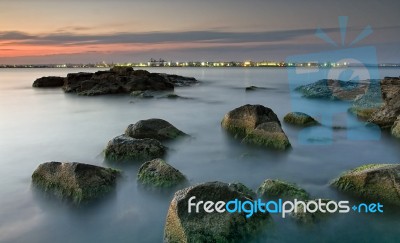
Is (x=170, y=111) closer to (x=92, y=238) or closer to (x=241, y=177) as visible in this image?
(x=241, y=177)

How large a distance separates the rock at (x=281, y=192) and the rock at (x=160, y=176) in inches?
82.3

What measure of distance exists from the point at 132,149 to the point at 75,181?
266 centimetres

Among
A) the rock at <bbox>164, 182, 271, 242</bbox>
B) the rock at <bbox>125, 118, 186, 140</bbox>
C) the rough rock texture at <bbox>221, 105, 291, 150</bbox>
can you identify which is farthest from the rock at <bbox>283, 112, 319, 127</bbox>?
the rock at <bbox>164, 182, 271, 242</bbox>

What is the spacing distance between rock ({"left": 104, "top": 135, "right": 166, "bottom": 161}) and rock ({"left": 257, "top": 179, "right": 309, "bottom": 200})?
388cm

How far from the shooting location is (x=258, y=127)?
1259cm

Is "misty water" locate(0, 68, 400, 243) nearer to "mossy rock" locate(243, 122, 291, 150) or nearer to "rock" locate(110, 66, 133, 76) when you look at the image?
"mossy rock" locate(243, 122, 291, 150)

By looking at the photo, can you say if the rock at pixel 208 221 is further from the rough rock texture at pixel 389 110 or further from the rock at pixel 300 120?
the rough rock texture at pixel 389 110

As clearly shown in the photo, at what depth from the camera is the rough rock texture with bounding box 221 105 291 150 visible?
1218 cm

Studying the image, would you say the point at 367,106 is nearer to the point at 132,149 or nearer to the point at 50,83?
the point at 132,149

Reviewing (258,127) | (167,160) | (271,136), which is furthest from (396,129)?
(167,160)

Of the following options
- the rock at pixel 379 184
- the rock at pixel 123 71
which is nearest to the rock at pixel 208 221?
the rock at pixel 379 184

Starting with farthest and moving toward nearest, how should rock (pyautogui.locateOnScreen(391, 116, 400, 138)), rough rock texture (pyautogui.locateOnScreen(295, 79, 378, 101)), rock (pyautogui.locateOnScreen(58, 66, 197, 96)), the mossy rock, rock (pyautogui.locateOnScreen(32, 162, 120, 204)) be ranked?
rock (pyautogui.locateOnScreen(58, 66, 197, 96)), rough rock texture (pyautogui.locateOnScreen(295, 79, 378, 101)), rock (pyautogui.locateOnScreen(391, 116, 400, 138)), the mossy rock, rock (pyautogui.locateOnScreen(32, 162, 120, 204))

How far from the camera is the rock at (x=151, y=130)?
12.9 metres

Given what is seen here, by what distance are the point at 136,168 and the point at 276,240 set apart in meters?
4.88
